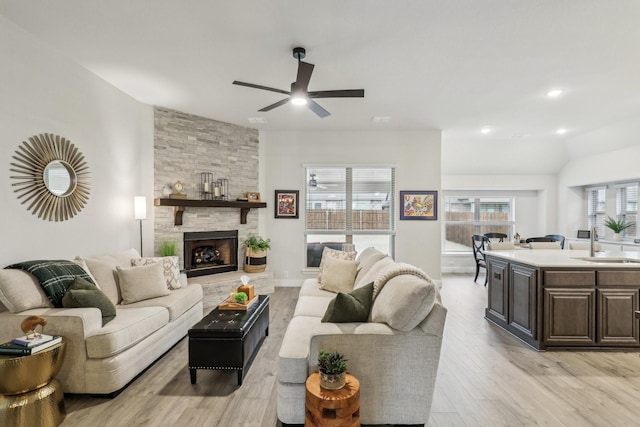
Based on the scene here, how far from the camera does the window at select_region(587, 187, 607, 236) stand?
6.61 m

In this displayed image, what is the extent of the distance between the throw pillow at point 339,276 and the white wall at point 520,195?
15.3 ft

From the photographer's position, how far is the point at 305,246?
5.95 m

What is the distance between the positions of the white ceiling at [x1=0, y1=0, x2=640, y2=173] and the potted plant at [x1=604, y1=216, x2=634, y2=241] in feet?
7.34

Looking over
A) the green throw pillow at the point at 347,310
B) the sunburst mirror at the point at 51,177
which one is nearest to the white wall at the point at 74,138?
the sunburst mirror at the point at 51,177

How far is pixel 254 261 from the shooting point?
18.0 feet

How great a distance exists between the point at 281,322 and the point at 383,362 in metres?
2.28

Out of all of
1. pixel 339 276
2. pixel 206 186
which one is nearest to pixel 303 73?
pixel 339 276

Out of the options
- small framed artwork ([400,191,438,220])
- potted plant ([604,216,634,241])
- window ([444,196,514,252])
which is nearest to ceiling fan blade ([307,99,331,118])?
small framed artwork ([400,191,438,220])

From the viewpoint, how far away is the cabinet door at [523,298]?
10.7ft

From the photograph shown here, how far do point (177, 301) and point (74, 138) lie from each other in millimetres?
2124

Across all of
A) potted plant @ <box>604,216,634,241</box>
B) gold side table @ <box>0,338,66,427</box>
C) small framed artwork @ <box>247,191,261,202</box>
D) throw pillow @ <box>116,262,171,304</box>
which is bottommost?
gold side table @ <box>0,338,66,427</box>

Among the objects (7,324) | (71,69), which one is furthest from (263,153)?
(7,324)

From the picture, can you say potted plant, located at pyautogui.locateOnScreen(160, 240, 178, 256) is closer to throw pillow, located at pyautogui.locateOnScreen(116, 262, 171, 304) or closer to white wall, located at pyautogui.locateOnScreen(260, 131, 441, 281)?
throw pillow, located at pyautogui.locateOnScreen(116, 262, 171, 304)

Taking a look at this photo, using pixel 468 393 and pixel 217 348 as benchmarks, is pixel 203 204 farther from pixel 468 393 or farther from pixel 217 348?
pixel 468 393
